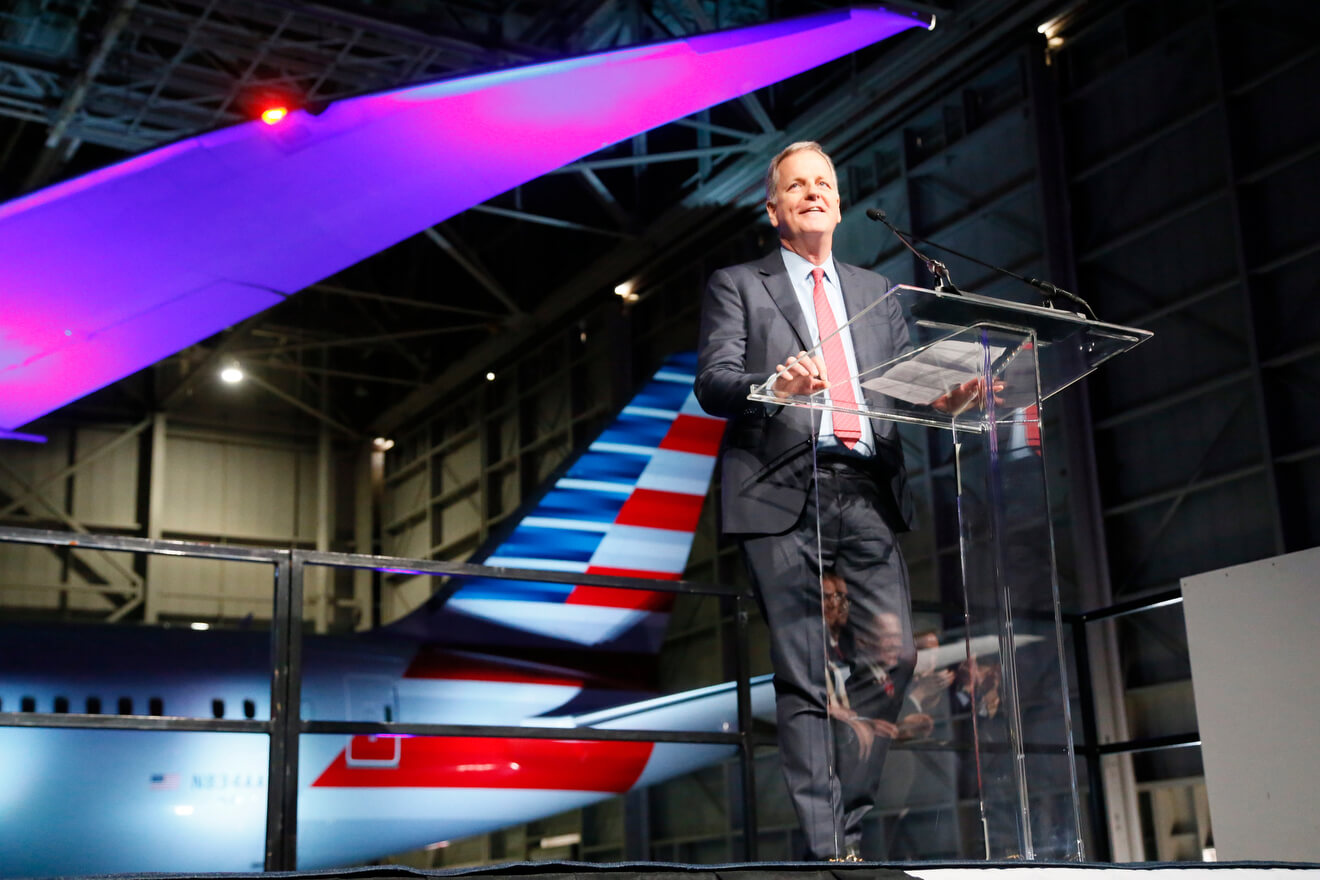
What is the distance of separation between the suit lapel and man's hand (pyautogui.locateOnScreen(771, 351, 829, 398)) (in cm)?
32

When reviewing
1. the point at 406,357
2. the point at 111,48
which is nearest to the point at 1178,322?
the point at 111,48

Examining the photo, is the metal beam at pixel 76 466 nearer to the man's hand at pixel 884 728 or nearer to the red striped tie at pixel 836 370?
the red striped tie at pixel 836 370

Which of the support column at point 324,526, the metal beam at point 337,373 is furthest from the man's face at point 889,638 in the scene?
the support column at point 324,526

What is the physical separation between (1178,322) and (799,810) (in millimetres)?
7057

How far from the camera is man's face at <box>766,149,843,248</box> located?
2.25 metres

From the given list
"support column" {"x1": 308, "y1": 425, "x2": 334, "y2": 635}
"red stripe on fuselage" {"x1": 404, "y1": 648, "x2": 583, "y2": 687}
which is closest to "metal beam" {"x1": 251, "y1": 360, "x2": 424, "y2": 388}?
"support column" {"x1": 308, "y1": 425, "x2": 334, "y2": 635}

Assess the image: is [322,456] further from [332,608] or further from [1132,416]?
[1132,416]

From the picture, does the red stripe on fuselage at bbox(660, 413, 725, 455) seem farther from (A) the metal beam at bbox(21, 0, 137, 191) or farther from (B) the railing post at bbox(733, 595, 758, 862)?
(A) the metal beam at bbox(21, 0, 137, 191)

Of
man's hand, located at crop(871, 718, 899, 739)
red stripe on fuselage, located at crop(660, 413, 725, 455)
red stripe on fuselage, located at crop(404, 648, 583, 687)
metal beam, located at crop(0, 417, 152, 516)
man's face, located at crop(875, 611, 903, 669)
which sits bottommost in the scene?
man's hand, located at crop(871, 718, 899, 739)

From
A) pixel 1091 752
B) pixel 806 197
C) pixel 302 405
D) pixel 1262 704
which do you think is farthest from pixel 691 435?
pixel 302 405

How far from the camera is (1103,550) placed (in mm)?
8344

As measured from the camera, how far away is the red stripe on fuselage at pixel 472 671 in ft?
20.2

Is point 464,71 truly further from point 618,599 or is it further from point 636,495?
point 618,599

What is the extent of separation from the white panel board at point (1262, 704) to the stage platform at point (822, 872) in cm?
67
